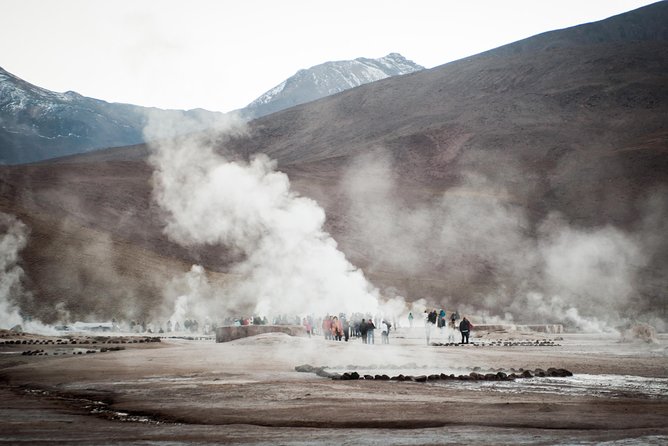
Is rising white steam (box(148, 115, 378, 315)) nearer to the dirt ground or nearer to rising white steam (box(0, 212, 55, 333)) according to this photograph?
rising white steam (box(0, 212, 55, 333))

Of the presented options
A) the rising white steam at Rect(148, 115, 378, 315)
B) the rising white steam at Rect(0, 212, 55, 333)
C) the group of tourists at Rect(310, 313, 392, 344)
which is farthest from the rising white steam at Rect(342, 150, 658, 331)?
the rising white steam at Rect(0, 212, 55, 333)

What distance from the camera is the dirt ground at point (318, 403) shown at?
8.16 metres

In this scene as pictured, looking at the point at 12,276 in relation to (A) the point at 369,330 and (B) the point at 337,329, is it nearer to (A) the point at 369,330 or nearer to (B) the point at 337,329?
(B) the point at 337,329

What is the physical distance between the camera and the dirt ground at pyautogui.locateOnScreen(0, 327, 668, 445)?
26.8 ft

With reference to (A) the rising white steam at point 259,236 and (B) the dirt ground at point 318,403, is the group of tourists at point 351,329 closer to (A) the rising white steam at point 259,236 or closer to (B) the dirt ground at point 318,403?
(B) the dirt ground at point 318,403

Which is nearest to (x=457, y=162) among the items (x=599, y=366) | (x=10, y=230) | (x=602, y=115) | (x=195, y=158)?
(x=602, y=115)

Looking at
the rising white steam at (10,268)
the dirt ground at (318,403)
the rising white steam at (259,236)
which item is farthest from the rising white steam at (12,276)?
the dirt ground at (318,403)

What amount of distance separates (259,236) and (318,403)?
6208cm

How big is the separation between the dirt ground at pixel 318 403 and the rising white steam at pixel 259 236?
29.4 metres

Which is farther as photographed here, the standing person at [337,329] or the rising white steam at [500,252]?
the rising white steam at [500,252]

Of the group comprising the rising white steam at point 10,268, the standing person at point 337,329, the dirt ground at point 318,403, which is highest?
the rising white steam at point 10,268

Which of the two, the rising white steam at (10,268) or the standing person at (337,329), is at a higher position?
the rising white steam at (10,268)

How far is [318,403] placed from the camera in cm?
1102

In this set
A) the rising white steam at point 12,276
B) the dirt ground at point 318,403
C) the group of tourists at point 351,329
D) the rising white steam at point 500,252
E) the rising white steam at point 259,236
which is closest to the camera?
the dirt ground at point 318,403
